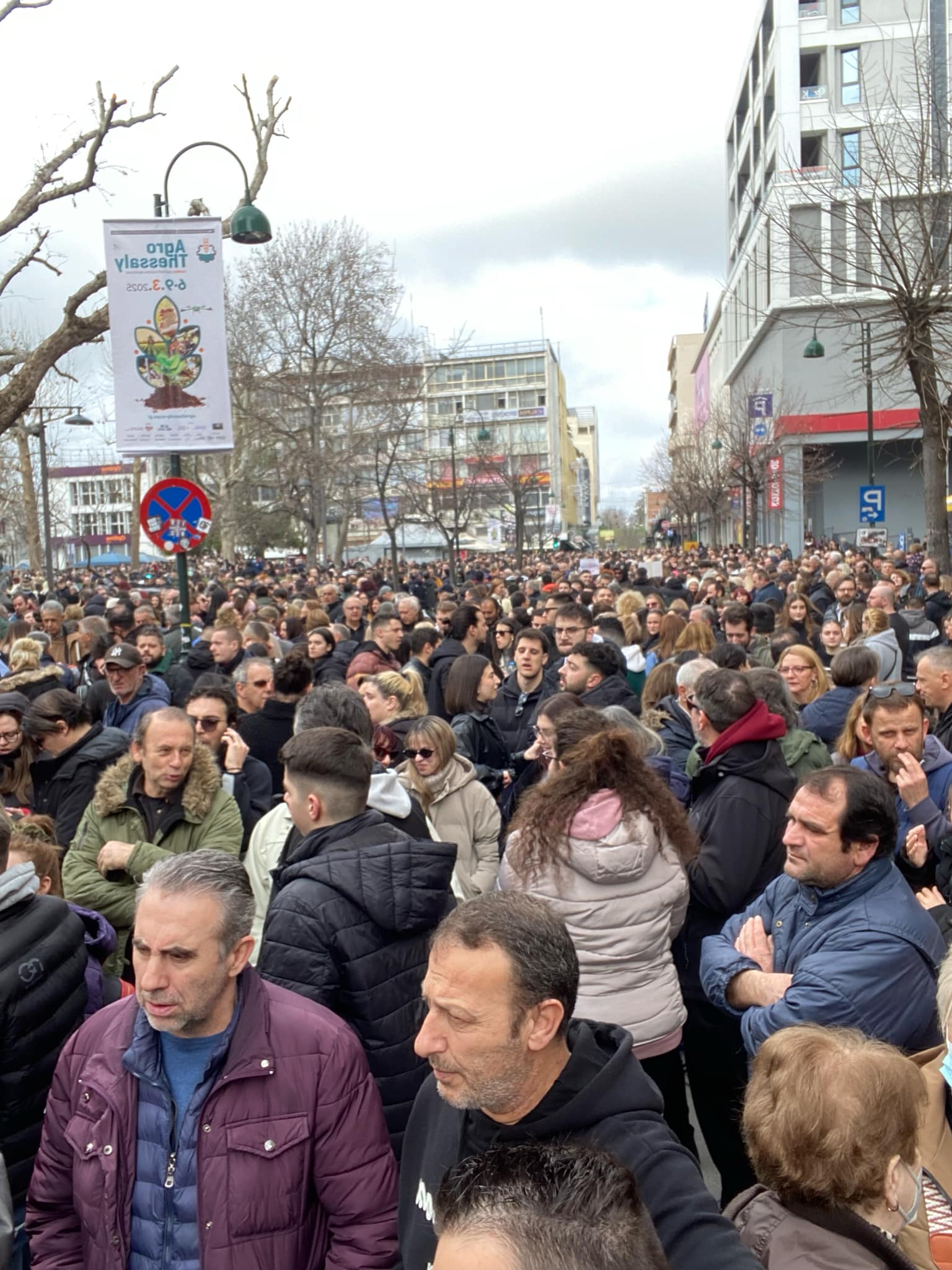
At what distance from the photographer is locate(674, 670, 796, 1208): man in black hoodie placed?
3.85 meters

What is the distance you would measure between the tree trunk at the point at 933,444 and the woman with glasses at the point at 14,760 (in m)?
13.6

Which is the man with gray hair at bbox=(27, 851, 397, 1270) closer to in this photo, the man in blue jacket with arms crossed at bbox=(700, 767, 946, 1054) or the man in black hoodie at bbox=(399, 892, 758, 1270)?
the man in black hoodie at bbox=(399, 892, 758, 1270)

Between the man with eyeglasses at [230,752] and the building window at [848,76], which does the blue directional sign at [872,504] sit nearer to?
the man with eyeglasses at [230,752]

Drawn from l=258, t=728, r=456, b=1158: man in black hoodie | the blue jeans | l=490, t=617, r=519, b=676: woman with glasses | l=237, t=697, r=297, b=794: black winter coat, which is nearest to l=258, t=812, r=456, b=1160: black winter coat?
l=258, t=728, r=456, b=1158: man in black hoodie

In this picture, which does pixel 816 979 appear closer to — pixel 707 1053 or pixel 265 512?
pixel 707 1053

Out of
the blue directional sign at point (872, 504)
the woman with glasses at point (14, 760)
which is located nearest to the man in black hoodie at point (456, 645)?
the woman with glasses at point (14, 760)

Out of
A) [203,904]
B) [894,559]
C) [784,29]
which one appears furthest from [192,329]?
[784,29]

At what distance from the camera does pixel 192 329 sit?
8.91 meters

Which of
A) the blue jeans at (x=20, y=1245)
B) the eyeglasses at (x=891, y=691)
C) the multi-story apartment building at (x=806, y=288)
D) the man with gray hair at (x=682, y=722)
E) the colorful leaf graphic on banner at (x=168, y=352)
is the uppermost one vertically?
the multi-story apartment building at (x=806, y=288)

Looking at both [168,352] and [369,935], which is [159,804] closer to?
[369,935]

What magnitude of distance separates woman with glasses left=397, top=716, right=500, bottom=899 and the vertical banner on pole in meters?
4.86

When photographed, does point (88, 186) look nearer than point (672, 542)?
Yes

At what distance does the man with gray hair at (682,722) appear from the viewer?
570cm

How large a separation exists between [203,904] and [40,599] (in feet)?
71.8
